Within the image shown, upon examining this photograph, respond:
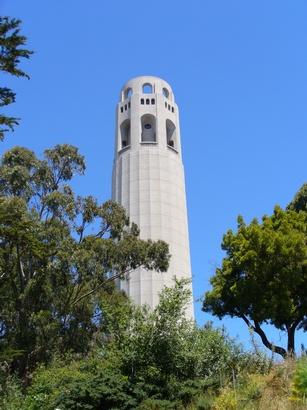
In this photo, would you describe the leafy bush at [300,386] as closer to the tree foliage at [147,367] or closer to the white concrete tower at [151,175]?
the tree foliage at [147,367]

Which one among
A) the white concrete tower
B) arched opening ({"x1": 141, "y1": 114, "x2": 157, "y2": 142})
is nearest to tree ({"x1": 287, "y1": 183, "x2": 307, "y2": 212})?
the white concrete tower

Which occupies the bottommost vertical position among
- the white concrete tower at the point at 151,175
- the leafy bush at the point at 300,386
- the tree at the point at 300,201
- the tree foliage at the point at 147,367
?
the leafy bush at the point at 300,386

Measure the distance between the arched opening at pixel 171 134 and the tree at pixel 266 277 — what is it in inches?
1128

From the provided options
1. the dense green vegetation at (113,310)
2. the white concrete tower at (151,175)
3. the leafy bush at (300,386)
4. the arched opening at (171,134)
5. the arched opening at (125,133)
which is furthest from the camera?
the arched opening at (171,134)

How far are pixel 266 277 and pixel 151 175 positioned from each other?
86.3 ft

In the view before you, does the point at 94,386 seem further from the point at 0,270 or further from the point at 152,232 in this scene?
the point at 152,232

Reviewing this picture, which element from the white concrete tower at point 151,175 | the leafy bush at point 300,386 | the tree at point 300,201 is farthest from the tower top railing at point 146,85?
the leafy bush at point 300,386

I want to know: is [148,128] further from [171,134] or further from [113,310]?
[113,310]

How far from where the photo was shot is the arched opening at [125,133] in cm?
4882

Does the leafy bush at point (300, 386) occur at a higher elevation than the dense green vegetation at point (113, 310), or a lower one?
lower

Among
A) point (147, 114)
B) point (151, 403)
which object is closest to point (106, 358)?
point (151, 403)

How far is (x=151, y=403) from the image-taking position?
38.0 ft

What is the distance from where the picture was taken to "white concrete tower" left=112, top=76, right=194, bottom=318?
41.9 m

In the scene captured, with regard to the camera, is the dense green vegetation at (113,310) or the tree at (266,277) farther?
the tree at (266,277)
